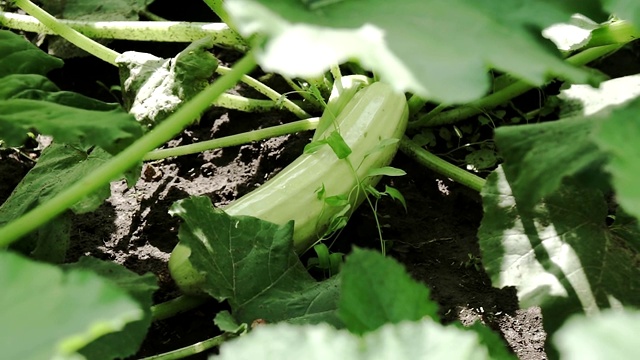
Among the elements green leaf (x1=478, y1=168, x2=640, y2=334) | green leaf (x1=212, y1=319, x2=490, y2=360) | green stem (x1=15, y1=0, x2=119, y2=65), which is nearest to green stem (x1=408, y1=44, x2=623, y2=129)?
green leaf (x1=478, y1=168, x2=640, y2=334)

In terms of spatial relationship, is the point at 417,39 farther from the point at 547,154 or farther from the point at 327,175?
the point at 327,175

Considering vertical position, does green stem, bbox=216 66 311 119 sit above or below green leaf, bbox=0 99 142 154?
below

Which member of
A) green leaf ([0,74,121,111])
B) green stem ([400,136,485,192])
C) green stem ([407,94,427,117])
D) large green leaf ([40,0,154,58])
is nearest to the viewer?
green leaf ([0,74,121,111])

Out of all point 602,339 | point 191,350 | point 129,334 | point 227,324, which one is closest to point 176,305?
point 191,350

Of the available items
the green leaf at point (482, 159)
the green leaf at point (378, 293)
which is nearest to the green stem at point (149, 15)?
the green leaf at point (482, 159)

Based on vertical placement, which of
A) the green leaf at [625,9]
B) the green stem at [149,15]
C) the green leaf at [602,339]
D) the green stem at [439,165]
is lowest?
the green stem at [439,165]

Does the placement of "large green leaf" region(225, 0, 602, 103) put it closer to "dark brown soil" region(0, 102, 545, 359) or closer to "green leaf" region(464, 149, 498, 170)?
"dark brown soil" region(0, 102, 545, 359)

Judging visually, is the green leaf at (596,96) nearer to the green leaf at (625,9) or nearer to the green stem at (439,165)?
the green stem at (439,165)
